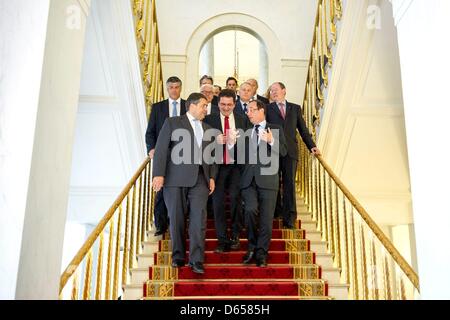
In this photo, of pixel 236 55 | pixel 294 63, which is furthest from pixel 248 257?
pixel 236 55

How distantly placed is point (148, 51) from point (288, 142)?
2686 mm

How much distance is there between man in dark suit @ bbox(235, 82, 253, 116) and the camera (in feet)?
19.6

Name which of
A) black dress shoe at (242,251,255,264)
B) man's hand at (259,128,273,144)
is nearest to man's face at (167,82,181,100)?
man's hand at (259,128,273,144)

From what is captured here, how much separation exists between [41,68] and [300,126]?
387 centimetres

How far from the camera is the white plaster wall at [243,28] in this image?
986 centimetres

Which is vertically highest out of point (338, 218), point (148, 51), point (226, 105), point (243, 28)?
point (243, 28)

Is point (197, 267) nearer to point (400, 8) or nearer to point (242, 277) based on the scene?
point (242, 277)

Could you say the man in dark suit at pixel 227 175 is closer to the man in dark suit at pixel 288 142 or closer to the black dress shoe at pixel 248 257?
the black dress shoe at pixel 248 257

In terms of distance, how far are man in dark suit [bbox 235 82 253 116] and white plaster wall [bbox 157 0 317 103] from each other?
3865 millimetres

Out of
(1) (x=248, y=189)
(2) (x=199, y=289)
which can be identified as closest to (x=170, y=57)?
(1) (x=248, y=189)

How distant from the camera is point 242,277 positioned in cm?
466

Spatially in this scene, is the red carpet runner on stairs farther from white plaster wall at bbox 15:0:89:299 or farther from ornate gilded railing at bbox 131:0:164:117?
ornate gilded railing at bbox 131:0:164:117

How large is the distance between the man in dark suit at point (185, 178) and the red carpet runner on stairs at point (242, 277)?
179 millimetres
